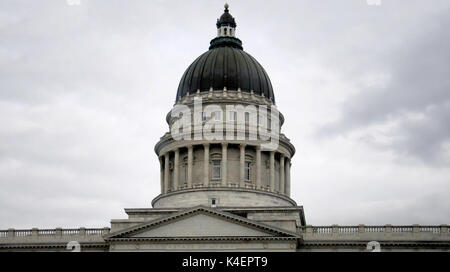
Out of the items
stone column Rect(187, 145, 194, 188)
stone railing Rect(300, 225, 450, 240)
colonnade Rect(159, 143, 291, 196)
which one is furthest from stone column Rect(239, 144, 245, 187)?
stone railing Rect(300, 225, 450, 240)

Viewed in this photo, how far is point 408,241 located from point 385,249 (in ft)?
6.95

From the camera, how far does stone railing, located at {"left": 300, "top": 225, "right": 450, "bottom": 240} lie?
70938mm

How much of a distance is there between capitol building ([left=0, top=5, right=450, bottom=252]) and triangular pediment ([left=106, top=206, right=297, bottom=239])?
3.4 inches

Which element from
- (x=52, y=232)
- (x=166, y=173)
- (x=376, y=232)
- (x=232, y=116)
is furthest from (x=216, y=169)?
(x=376, y=232)

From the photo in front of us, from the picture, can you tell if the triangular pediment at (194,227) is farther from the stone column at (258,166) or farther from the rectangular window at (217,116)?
the rectangular window at (217,116)

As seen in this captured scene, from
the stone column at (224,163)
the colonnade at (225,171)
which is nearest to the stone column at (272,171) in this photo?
the colonnade at (225,171)

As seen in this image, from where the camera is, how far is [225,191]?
8338 cm

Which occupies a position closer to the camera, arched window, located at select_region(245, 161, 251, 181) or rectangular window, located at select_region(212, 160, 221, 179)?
rectangular window, located at select_region(212, 160, 221, 179)

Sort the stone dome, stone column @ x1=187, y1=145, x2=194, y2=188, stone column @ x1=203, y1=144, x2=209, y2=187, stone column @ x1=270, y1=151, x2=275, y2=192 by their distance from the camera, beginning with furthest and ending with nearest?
the stone dome < stone column @ x1=270, y1=151, x2=275, y2=192 < stone column @ x1=187, y1=145, x2=194, y2=188 < stone column @ x1=203, y1=144, x2=209, y2=187

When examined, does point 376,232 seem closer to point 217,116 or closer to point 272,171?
point 272,171

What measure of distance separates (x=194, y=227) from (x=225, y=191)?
13.1 metres

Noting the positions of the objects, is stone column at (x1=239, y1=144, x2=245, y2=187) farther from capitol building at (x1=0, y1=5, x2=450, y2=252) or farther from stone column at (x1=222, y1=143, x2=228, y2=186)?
stone column at (x1=222, y1=143, x2=228, y2=186)
